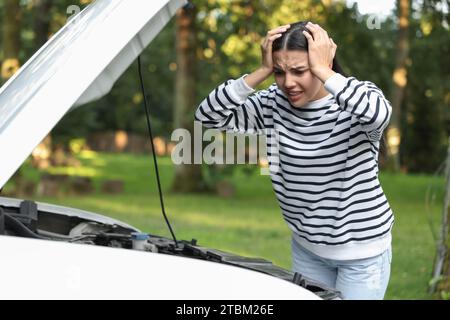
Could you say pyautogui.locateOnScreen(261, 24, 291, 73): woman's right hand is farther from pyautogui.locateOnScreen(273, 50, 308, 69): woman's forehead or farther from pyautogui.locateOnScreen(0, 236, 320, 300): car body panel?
pyautogui.locateOnScreen(0, 236, 320, 300): car body panel

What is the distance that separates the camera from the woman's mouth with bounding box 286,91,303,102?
2938 millimetres

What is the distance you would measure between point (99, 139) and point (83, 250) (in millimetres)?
45315

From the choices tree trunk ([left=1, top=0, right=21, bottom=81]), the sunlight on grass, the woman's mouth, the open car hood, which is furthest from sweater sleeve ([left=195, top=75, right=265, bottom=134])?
the sunlight on grass

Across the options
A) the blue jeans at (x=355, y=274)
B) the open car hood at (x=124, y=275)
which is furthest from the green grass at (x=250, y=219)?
the open car hood at (x=124, y=275)

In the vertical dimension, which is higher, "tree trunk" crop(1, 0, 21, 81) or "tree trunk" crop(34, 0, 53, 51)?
"tree trunk" crop(34, 0, 53, 51)

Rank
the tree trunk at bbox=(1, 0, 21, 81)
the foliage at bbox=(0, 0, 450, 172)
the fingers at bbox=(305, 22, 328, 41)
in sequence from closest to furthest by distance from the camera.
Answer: the fingers at bbox=(305, 22, 328, 41)
the tree trunk at bbox=(1, 0, 21, 81)
the foliage at bbox=(0, 0, 450, 172)

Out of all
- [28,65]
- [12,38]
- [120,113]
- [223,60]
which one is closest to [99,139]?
[120,113]

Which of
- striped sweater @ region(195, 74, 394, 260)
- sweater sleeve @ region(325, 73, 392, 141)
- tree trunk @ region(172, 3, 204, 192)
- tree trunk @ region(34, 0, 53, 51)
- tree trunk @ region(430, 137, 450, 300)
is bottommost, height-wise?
tree trunk @ region(430, 137, 450, 300)

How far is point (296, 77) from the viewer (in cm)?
289

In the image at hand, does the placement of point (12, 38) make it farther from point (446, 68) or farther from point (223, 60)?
point (446, 68)

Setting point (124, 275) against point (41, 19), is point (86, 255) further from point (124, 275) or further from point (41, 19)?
point (41, 19)

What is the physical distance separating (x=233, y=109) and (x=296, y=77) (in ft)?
1.28

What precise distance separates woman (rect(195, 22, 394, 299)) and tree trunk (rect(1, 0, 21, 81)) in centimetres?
1299

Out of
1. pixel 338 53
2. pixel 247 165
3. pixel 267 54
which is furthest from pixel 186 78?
pixel 267 54
